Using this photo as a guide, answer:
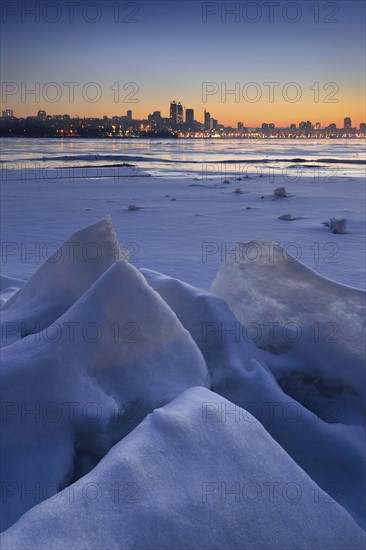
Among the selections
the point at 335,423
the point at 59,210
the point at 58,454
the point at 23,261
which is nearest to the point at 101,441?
the point at 58,454

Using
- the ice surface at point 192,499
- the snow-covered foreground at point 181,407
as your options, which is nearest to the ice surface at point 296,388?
the snow-covered foreground at point 181,407

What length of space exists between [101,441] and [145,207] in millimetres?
5613

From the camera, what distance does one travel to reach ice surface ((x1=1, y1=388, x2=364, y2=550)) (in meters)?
0.78

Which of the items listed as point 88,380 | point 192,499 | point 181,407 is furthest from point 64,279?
point 192,499

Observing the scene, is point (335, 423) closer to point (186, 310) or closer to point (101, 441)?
point (186, 310)

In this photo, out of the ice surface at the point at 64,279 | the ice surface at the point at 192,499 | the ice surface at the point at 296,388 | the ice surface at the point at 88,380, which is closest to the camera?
the ice surface at the point at 192,499

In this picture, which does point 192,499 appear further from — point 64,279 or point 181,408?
point 64,279

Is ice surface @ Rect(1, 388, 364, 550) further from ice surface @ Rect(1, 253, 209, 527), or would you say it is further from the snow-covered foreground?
ice surface @ Rect(1, 253, 209, 527)

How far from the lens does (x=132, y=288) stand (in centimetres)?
134

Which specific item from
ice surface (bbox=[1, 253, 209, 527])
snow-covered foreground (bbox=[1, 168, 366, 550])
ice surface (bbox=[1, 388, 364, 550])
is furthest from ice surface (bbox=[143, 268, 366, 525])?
ice surface (bbox=[1, 388, 364, 550])

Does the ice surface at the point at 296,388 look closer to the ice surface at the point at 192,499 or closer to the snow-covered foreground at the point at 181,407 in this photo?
the snow-covered foreground at the point at 181,407

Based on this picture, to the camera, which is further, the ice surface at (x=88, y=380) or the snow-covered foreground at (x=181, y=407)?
the ice surface at (x=88, y=380)

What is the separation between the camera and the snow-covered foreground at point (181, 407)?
84cm

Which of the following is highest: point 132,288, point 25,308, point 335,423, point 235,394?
point 132,288
